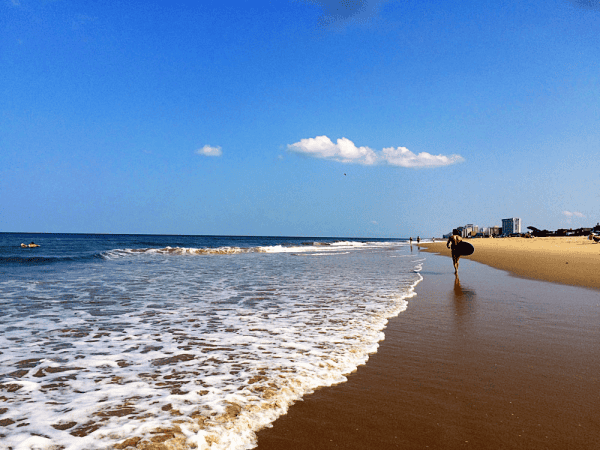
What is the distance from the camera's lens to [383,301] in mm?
9461

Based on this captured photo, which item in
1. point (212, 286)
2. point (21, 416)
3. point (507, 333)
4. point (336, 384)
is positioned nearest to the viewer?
point (21, 416)

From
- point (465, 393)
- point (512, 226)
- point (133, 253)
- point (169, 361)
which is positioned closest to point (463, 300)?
point (465, 393)

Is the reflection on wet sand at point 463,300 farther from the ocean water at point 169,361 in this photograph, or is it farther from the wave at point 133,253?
the wave at point 133,253

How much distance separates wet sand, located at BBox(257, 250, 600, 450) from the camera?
2.94m

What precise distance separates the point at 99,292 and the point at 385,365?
10168 millimetres

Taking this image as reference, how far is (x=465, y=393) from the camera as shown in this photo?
3.77 meters

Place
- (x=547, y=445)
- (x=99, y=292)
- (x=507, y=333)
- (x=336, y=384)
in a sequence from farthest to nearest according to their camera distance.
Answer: (x=99, y=292), (x=507, y=333), (x=336, y=384), (x=547, y=445)

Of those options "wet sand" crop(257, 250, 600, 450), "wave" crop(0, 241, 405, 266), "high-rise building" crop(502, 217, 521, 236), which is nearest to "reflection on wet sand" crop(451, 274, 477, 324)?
"wet sand" crop(257, 250, 600, 450)

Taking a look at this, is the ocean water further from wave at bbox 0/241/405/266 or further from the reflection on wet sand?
→ wave at bbox 0/241/405/266

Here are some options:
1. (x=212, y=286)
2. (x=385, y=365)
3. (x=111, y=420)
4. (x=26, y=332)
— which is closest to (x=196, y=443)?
(x=111, y=420)

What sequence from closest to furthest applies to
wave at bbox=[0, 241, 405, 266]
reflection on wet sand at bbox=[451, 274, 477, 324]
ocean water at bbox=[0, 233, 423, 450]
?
ocean water at bbox=[0, 233, 423, 450] → reflection on wet sand at bbox=[451, 274, 477, 324] → wave at bbox=[0, 241, 405, 266]

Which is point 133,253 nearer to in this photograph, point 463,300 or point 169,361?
point 463,300

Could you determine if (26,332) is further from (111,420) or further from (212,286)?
(212,286)

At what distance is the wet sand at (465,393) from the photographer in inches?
116
